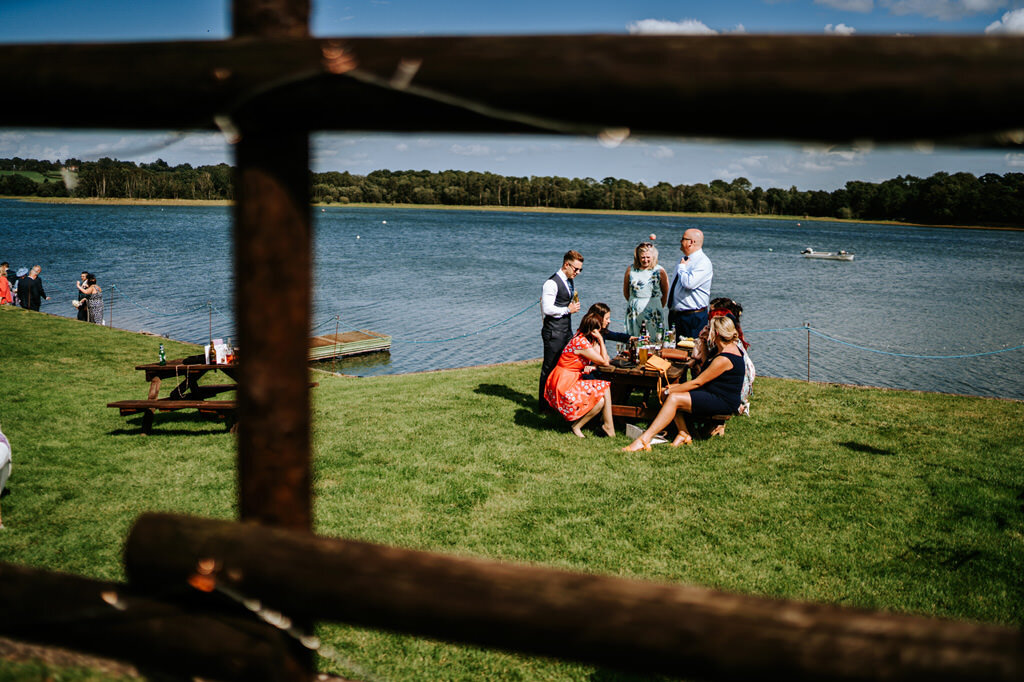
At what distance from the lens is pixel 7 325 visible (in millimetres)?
13836

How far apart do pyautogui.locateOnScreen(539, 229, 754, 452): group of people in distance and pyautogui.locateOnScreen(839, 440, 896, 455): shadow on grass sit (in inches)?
49.9

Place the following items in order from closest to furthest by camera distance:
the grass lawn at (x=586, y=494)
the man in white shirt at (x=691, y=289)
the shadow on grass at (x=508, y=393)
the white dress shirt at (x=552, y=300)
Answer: the grass lawn at (x=586, y=494), the white dress shirt at (x=552, y=300), the man in white shirt at (x=691, y=289), the shadow on grass at (x=508, y=393)

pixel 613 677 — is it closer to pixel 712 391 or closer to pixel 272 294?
pixel 272 294

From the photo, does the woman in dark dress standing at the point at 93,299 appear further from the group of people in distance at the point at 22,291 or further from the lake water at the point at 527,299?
the lake water at the point at 527,299

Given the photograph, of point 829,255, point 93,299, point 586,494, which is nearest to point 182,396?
point 586,494

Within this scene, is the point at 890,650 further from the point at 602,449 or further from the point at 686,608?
the point at 602,449

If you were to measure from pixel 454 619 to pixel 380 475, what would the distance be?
5244 millimetres

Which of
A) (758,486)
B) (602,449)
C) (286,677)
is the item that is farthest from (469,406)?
(286,677)

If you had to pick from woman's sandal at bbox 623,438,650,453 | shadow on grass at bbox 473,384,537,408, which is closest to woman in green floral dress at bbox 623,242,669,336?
shadow on grass at bbox 473,384,537,408

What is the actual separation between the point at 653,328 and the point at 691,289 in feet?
3.07

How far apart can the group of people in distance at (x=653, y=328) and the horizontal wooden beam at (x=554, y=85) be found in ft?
19.6

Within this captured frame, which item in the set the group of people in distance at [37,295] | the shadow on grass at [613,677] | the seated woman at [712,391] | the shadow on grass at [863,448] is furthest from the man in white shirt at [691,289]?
the group of people in distance at [37,295]

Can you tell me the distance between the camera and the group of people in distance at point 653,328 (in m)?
7.11

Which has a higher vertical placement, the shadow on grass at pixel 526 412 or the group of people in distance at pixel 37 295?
the group of people in distance at pixel 37 295
